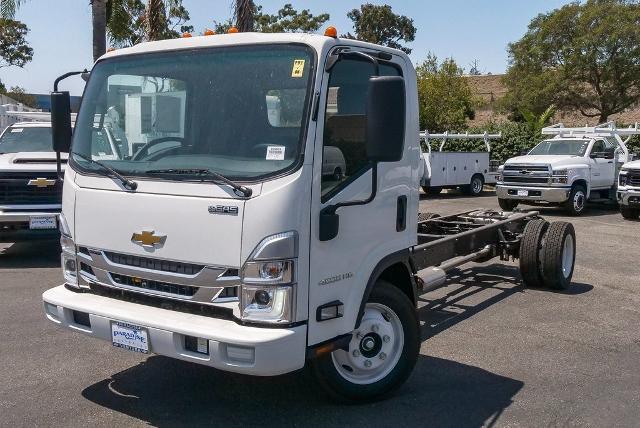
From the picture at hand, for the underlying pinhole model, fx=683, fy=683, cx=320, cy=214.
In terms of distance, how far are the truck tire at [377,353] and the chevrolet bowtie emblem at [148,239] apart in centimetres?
128

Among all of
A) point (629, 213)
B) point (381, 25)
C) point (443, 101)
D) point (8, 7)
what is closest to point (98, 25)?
point (8, 7)

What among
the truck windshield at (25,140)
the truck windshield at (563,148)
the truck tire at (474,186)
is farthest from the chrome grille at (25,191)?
the truck tire at (474,186)

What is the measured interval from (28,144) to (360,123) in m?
8.33

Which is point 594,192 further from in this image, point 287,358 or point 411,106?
point 287,358

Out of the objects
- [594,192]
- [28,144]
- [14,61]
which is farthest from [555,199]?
[14,61]

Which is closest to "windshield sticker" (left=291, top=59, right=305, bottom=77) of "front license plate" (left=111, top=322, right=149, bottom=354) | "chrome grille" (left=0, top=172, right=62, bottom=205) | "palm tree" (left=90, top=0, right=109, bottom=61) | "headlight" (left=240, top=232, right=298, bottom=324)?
"headlight" (left=240, top=232, right=298, bottom=324)

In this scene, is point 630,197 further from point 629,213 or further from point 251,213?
point 251,213

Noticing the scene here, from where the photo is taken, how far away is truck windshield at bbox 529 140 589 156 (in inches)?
730

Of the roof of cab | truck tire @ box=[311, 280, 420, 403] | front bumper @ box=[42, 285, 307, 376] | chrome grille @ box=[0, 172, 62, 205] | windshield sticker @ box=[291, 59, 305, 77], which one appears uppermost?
the roof of cab

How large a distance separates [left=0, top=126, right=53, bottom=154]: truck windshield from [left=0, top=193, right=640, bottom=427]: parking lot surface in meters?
3.61

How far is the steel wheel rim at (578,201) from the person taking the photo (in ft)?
57.9

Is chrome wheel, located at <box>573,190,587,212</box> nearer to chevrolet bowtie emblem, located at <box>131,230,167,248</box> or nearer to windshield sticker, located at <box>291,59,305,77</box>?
windshield sticker, located at <box>291,59,305,77</box>

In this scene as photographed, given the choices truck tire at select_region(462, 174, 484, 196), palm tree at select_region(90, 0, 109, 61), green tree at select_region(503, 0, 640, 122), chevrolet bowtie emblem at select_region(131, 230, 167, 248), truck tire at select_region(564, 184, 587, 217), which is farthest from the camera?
green tree at select_region(503, 0, 640, 122)

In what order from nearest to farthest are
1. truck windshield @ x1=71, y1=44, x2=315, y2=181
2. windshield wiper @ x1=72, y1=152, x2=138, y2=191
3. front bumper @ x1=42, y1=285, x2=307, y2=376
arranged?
front bumper @ x1=42, y1=285, x2=307, y2=376
truck windshield @ x1=71, y1=44, x2=315, y2=181
windshield wiper @ x1=72, y1=152, x2=138, y2=191
